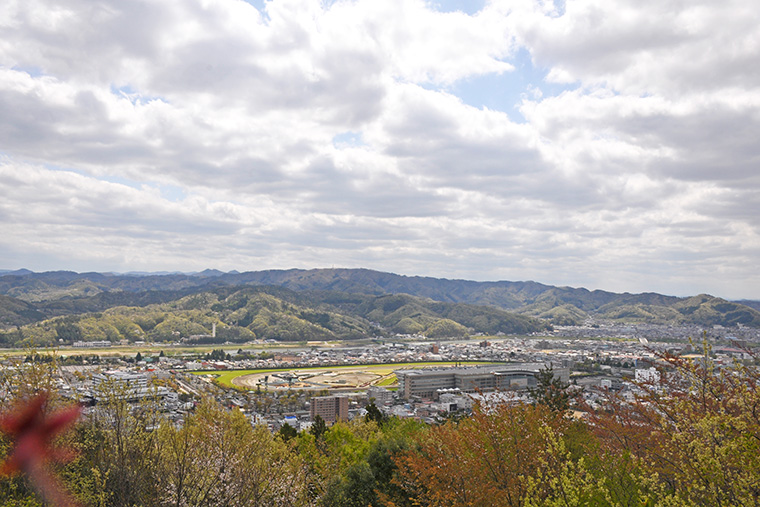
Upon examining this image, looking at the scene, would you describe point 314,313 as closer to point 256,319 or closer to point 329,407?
point 256,319

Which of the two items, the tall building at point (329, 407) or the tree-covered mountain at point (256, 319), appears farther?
the tree-covered mountain at point (256, 319)

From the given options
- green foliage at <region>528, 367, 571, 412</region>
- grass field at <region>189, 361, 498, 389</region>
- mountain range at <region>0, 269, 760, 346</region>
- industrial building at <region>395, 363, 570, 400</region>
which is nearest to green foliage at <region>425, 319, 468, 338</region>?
mountain range at <region>0, 269, 760, 346</region>

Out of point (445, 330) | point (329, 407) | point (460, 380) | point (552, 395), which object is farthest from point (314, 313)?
point (552, 395)

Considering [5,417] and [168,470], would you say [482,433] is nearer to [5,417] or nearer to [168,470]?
[168,470]

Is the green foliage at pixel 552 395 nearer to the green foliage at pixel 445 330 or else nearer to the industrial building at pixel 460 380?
the industrial building at pixel 460 380

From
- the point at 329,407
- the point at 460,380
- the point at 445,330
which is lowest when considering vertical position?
the point at 445,330

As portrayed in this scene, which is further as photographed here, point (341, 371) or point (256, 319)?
point (256, 319)

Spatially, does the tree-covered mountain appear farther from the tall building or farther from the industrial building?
the tall building

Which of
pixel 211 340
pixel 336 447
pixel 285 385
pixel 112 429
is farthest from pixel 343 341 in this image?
pixel 112 429

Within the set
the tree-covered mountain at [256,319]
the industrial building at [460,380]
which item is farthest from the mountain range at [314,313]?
the industrial building at [460,380]
